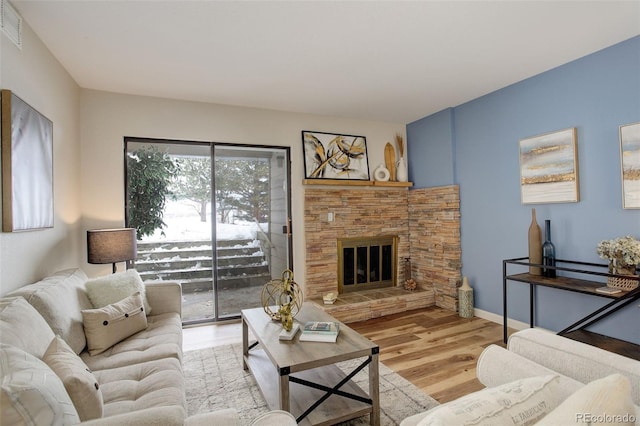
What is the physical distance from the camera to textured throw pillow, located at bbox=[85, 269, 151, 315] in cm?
227

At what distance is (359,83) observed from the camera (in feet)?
11.0

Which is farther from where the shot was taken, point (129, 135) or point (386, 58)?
point (129, 135)

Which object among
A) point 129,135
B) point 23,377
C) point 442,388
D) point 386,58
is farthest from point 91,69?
point 442,388

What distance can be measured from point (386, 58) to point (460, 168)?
6.41 feet

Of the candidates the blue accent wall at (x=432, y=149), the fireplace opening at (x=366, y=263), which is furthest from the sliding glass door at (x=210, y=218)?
the blue accent wall at (x=432, y=149)

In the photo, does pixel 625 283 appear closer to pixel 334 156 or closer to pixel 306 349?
pixel 306 349

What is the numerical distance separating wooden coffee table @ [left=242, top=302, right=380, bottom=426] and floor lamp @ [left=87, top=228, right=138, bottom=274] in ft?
5.08

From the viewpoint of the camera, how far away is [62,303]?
189cm

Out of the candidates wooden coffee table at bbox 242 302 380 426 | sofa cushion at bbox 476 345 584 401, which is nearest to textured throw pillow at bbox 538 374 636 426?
sofa cushion at bbox 476 345 584 401

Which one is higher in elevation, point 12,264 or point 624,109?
point 624,109

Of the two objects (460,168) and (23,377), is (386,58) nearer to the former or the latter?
(460,168)

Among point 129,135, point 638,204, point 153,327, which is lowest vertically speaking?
point 153,327

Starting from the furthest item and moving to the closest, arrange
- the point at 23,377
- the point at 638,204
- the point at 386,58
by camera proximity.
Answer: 1. the point at 386,58
2. the point at 638,204
3. the point at 23,377

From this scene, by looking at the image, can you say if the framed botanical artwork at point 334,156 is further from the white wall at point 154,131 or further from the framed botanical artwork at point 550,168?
the framed botanical artwork at point 550,168
